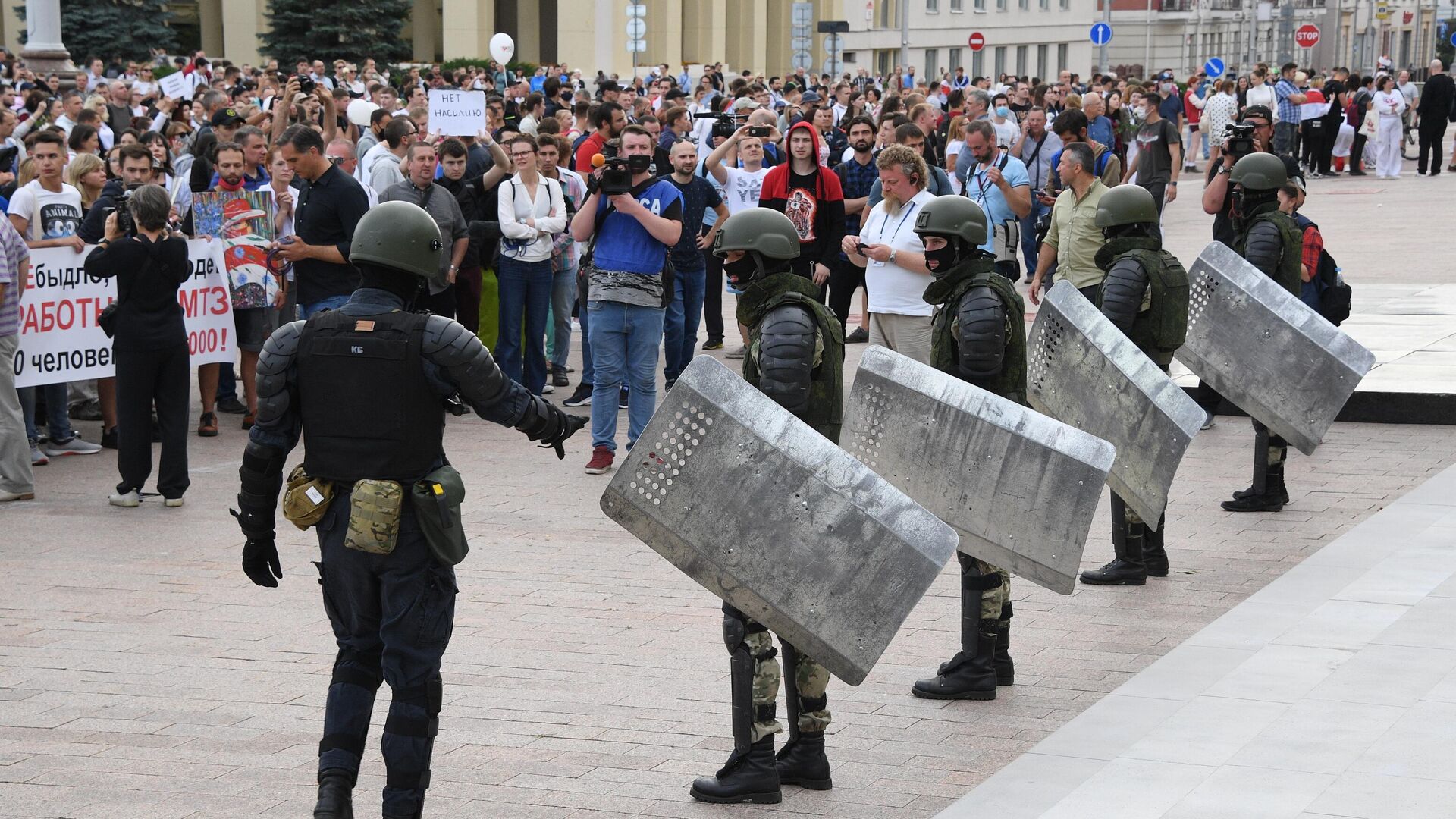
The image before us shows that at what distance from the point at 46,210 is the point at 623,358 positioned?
376 cm

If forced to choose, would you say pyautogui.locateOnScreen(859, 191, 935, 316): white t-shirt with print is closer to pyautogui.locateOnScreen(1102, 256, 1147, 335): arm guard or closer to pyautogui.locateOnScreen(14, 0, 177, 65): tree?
pyautogui.locateOnScreen(1102, 256, 1147, 335): arm guard

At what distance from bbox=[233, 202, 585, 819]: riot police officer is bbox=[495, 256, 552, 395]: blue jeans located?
679cm

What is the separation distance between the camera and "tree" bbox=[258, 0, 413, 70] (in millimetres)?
50844

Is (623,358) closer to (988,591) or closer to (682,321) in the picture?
(682,321)

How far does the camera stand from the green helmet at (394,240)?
5.29 meters

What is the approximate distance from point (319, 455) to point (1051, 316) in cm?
356

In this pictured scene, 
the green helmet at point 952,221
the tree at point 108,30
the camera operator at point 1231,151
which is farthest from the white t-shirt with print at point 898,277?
the tree at point 108,30

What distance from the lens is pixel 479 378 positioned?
17.0 ft

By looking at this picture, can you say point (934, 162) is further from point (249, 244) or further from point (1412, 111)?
point (1412, 111)

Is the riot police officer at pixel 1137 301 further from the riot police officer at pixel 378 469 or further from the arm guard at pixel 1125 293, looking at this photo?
the riot police officer at pixel 378 469

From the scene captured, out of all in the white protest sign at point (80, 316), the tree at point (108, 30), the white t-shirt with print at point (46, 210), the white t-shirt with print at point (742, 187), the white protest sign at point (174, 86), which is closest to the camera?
the white protest sign at point (80, 316)

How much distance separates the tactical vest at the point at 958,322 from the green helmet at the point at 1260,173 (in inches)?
133

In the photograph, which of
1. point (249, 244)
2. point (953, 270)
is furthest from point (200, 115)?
point (953, 270)

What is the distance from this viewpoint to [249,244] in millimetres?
11781
